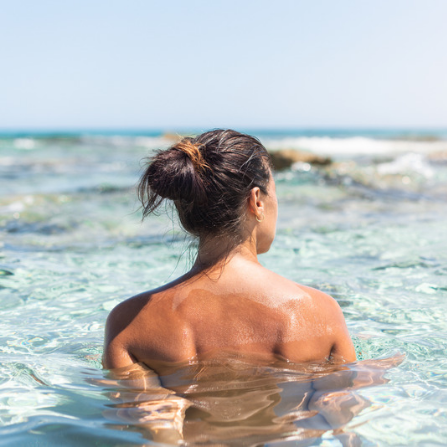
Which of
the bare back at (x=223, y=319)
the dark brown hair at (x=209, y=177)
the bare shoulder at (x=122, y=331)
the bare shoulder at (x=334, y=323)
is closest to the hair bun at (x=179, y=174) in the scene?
the dark brown hair at (x=209, y=177)

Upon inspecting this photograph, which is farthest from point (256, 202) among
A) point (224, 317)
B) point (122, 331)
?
point (122, 331)

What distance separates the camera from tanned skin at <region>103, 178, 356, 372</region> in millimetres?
2084

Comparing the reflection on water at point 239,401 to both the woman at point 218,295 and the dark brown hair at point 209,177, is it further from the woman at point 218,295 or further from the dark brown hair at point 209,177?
the dark brown hair at point 209,177

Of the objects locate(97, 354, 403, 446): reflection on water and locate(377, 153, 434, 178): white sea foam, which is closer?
locate(97, 354, 403, 446): reflection on water

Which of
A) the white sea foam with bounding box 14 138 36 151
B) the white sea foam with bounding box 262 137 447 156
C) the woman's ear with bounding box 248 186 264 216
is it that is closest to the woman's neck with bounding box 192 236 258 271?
the woman's ear with bounding box 248 186 264 216

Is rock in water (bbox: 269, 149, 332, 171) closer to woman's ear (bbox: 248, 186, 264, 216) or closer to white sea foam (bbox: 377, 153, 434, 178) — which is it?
white sea foam (bbox: 377, 153, 434, 178)

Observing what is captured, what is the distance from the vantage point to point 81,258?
5.32 meters

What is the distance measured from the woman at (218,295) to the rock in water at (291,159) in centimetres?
1293

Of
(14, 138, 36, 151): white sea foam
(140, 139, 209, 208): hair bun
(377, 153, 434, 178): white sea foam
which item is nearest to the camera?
(140, 139, 209, 208): hair bun

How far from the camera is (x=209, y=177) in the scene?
79.9 inches

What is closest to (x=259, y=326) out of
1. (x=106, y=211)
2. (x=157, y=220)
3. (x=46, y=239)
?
(x=46, y=239)

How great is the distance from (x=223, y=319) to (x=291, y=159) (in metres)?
13.4

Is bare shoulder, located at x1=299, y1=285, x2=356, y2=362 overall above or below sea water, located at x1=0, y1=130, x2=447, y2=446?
above

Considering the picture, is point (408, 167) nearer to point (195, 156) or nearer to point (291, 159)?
point (291, 159)
